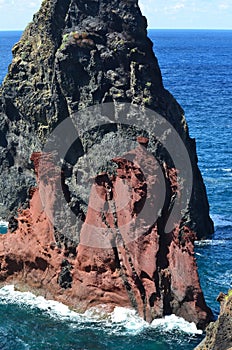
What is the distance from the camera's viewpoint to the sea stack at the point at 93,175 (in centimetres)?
5656

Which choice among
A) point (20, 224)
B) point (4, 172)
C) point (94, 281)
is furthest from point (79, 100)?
point (94, 281)

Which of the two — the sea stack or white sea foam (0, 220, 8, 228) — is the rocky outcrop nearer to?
the sea stack

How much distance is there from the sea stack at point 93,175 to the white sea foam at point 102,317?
61 centimetres

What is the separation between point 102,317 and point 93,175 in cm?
2793

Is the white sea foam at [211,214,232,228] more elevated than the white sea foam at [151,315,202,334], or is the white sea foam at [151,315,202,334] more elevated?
the white sea foam at [151,315,202,334]

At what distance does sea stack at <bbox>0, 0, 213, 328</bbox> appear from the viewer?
56.6 meters

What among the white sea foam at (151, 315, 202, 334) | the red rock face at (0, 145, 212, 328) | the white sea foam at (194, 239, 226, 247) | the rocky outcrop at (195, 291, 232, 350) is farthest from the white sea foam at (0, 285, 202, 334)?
the white sea foam at (194, 239, 226, 247)

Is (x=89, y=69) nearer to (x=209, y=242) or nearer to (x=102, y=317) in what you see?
(x=209, y=242)

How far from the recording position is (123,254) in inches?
2274

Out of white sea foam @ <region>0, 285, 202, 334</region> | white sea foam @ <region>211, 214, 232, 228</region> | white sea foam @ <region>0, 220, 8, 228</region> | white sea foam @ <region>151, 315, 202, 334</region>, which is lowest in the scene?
white sea foam @ <region>0, 220, 8, 228</region>

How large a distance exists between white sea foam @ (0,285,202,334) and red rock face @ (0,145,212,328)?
542 millimetres

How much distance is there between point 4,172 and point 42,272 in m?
31.8

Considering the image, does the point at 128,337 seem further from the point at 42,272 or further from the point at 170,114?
the point at 170,114

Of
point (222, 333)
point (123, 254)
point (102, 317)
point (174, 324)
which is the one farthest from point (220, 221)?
point (222, 333)
